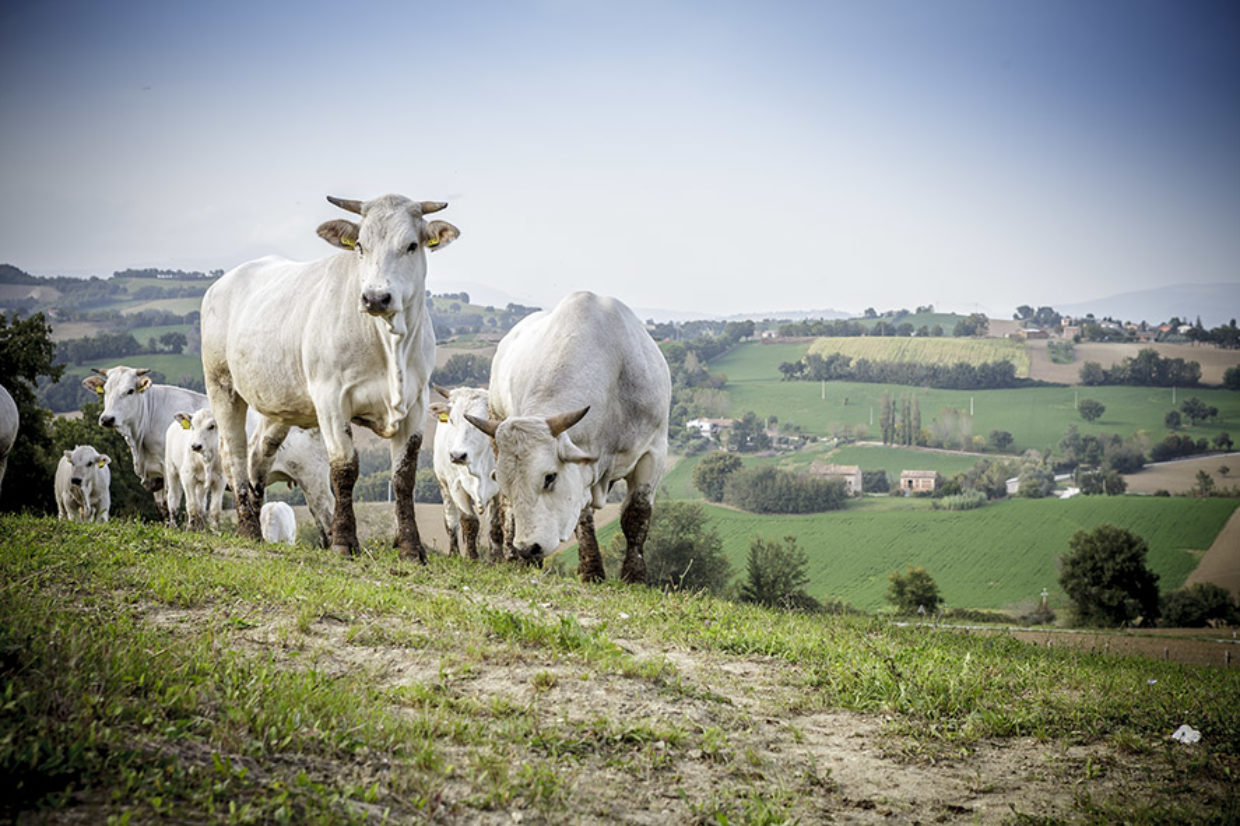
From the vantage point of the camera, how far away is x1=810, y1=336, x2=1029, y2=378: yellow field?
154750 mm

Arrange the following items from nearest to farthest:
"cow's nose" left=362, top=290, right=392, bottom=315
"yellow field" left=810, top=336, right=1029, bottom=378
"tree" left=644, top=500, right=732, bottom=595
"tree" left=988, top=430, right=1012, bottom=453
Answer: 1. "cow's nose" left=362, top=290, right=392, bottom=315
2. "tree" left=644, top=500, right=732, bottom=595
3. "tree" left=988, top=430, right=1012, bottom=453
4. "yellow field" left=810, top=336, right=1029, bottom=378

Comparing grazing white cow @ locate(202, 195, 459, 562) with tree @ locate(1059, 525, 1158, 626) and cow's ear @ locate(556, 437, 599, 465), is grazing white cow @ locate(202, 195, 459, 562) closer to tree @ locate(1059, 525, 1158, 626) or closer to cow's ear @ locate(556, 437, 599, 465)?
cow's ear @ locate(556, 437, 599, 465)

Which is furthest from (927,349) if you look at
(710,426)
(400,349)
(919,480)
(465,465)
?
(400,349)

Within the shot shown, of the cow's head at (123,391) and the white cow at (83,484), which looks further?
the white cow at (83,484)

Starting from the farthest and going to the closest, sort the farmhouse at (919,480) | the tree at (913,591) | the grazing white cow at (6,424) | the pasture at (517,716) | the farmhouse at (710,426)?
the farmhouse at (710,426) → the farmhouse at (919,480) → the tree at (913,591) → the grazing white cow at (6,424) → the pasture at (517,716)

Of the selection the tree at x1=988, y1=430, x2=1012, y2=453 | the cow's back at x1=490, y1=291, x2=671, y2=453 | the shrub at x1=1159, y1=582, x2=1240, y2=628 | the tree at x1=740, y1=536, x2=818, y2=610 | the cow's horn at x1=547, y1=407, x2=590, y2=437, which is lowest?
the shrub at x1=1159, y1=582, x2=1240, y2=628

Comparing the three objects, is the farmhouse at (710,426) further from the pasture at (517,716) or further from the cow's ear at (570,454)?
the pasture at (517,716)

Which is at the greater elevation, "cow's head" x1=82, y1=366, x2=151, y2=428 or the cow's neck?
the cow's neck

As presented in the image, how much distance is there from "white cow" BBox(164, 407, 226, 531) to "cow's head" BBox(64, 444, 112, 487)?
4.74 metres

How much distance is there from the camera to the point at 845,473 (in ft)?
379

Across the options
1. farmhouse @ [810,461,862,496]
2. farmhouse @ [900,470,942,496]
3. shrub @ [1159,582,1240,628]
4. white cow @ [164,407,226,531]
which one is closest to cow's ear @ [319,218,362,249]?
white cow @ [164,407,226,531]

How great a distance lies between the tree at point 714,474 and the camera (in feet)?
354

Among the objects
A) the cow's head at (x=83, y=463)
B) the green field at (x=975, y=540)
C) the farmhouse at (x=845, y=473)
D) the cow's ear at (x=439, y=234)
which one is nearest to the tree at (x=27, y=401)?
the cow's head at (x=83, y=463)

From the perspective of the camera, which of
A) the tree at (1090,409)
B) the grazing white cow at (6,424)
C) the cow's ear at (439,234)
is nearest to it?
the cow's ear at (439,234)
